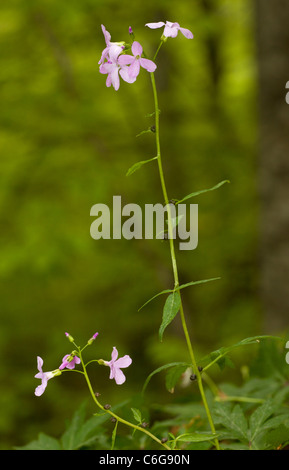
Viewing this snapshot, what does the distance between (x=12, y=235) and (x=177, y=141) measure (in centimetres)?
174

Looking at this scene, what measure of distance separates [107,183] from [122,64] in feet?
10.8

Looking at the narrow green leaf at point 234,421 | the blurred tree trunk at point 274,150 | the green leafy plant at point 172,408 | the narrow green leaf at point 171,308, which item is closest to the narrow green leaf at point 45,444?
the green leafy plant at point 172,408

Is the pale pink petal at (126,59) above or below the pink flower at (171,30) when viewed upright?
below

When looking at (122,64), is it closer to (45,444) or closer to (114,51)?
(114,51)

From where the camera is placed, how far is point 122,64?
0.75 m

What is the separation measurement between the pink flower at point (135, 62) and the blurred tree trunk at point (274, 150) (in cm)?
249

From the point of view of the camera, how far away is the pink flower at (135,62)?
28.4 inches

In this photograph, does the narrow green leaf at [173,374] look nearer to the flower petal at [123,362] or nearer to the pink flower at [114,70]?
the flower petal at [123,362]

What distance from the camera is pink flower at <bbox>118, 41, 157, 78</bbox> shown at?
0.72 m

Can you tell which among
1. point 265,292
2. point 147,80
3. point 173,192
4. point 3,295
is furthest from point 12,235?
point 265,292

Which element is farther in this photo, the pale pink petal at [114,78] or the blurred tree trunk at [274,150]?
the blurred tree trunk at [274,150]

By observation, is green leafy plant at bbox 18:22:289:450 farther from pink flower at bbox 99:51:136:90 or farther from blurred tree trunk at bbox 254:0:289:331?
blurred tree trunk at bbox 254:0:289:331

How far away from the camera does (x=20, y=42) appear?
13.3 feet
